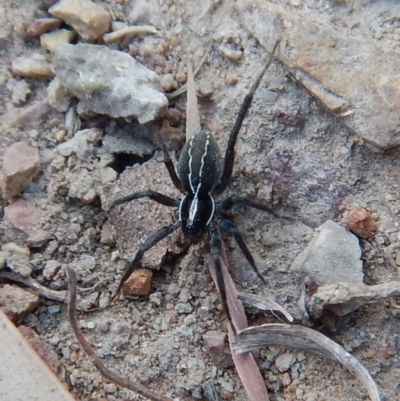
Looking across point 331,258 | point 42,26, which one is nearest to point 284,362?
point 331,258

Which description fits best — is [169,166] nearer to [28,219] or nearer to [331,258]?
[28,219]

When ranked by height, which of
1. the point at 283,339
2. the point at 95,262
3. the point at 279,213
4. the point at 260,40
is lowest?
the point at 95,262

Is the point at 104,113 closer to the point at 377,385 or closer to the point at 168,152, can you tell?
the point at 168,152

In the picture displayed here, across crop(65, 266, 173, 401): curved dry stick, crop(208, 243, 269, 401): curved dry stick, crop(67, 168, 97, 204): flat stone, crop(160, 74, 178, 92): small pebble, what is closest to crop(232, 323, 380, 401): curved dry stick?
crop(208, 243, 269, 401): curved dry stick

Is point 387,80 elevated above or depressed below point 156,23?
above

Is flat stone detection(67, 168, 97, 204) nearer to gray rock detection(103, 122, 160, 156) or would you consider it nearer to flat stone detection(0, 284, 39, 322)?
gray rock detection(103, 122, 160, 156)

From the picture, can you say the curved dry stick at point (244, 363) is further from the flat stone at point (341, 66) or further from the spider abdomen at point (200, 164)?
the flat stone at point (341, 66)

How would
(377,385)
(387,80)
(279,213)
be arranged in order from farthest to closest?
(279,213) < (387,80) < (377,385)

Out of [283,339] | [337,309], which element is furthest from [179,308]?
[337,309]
